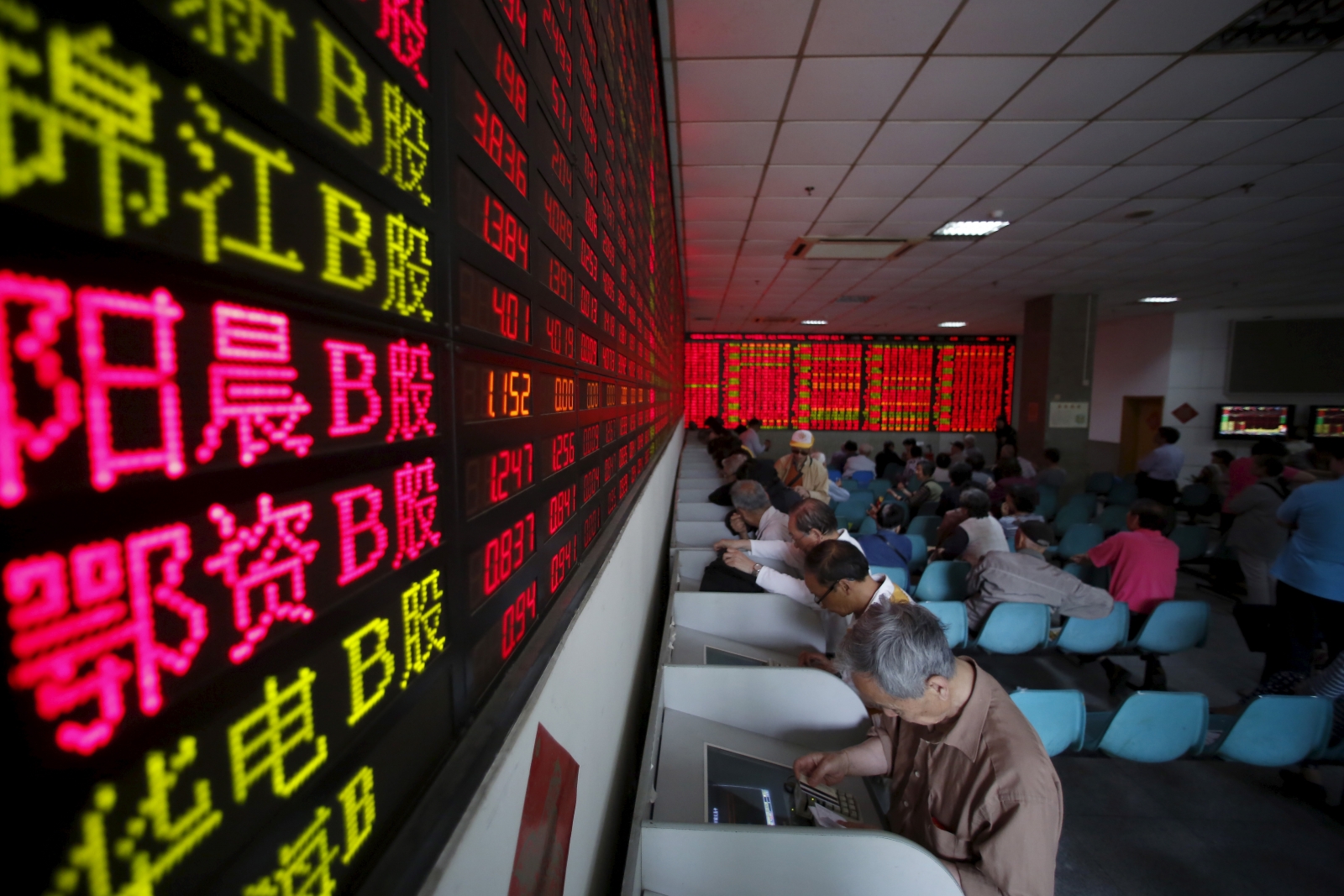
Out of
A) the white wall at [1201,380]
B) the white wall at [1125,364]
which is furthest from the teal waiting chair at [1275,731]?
the white wall at [1201,380]

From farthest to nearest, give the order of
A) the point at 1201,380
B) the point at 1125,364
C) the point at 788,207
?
the point at 1125,364, the point at 1201,380, the point at 788,207

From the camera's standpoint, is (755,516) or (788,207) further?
(788,207)

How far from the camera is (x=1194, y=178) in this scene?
12.2ft

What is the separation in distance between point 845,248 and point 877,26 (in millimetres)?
3267

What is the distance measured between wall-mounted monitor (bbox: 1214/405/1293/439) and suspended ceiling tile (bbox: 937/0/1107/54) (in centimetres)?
1005

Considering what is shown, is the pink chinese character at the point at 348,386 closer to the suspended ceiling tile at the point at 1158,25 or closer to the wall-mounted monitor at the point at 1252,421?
the suspended ceiling tile at the point at 1158,25

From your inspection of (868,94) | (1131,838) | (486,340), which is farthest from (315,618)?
(868,94)

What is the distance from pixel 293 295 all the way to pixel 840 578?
1856 mm

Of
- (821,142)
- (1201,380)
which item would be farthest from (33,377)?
(1201,380)

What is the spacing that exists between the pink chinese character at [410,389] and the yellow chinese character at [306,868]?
1.01ft

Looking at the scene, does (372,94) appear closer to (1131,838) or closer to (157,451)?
(157,451)

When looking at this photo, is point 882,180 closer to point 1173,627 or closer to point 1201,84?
point 1201,84

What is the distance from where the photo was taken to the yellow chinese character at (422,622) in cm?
53

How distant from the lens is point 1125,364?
402 inches
